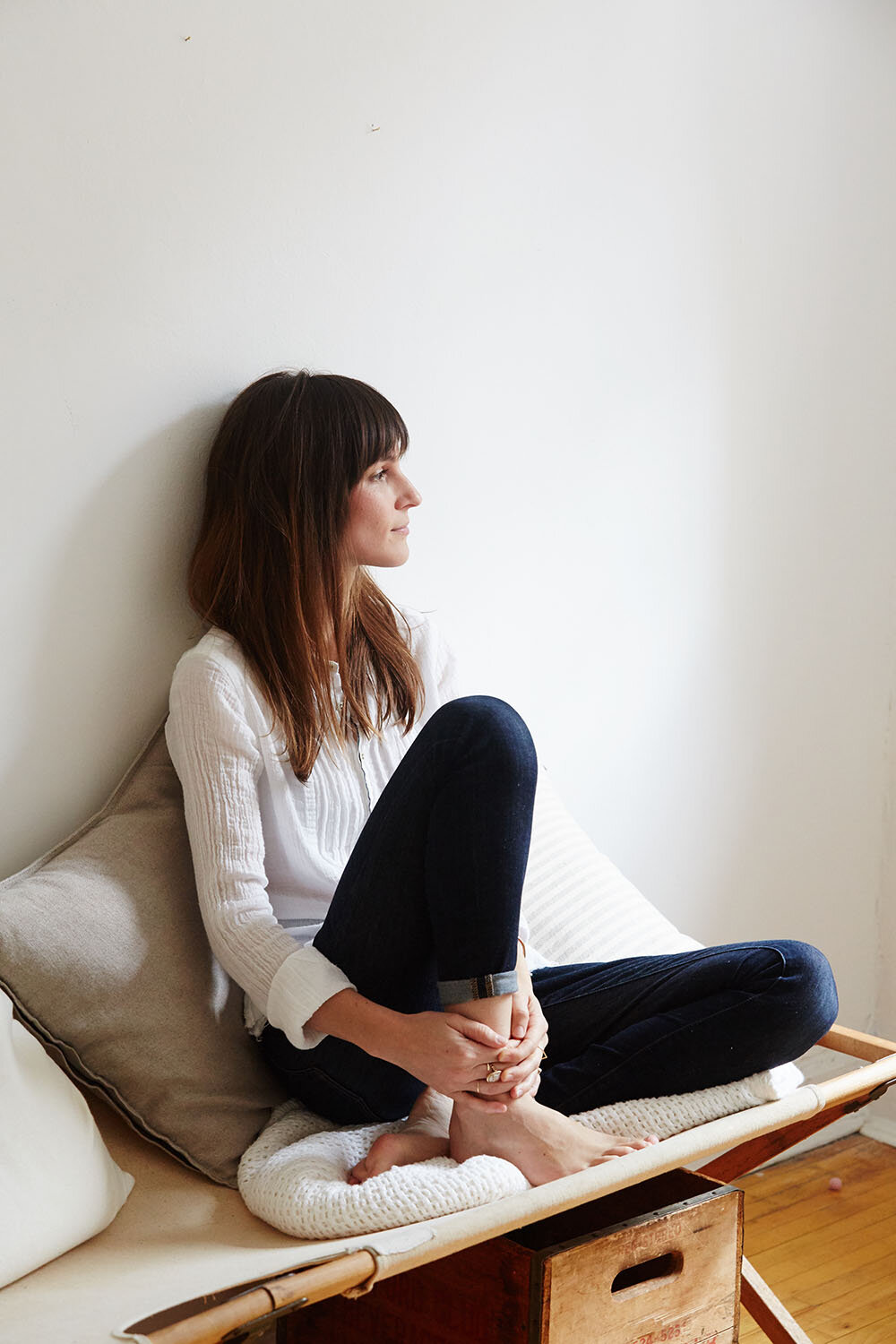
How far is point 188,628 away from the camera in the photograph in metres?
1.36

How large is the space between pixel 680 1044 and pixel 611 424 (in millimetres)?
950

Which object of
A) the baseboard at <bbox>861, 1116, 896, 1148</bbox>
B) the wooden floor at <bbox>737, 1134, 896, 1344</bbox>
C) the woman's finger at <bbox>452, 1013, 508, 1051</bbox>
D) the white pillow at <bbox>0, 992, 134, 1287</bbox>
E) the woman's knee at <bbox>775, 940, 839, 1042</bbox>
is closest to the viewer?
Answer: the white pillow at <bbox>0, 992, 134, 1287</bbox>

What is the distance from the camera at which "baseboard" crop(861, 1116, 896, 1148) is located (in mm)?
2215

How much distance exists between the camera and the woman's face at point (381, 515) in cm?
135

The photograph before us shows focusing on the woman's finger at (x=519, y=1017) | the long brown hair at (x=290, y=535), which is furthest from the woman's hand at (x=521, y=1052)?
the long brown hair at (x=290, y=535)

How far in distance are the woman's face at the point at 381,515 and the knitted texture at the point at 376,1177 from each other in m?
0.60

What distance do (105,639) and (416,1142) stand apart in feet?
1.99

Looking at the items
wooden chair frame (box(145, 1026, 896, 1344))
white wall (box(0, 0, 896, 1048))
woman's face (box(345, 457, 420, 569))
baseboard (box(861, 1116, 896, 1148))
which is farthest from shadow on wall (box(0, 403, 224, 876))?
baseboard (box(861, 1116, 896, 1148))

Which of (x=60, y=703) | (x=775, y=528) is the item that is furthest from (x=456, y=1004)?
(x=775, y=528)

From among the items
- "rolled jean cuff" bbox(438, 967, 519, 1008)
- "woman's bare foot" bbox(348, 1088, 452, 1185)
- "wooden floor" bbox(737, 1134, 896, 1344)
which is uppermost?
"rolled jean cuff" bbox(438, 967, 519, 1008)

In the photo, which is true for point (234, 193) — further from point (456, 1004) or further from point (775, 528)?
point (775, 528)

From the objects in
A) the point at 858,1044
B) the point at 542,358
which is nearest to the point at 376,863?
the point at 858,1044

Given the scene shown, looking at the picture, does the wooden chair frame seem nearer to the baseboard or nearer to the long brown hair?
the long brown hair

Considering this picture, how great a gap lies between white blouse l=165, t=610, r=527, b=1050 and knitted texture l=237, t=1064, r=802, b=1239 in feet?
0.34
